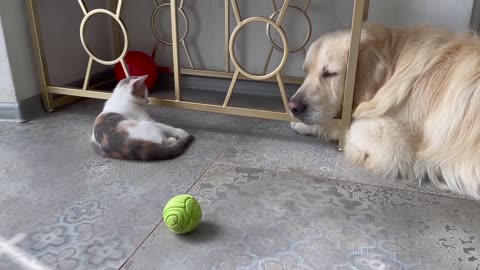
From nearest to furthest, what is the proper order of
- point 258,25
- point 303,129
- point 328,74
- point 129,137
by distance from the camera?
point 129,137 → point 328,74 → point 303,129 → point 258,25

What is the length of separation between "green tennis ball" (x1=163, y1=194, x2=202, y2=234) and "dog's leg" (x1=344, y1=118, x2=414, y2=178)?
2.31ft

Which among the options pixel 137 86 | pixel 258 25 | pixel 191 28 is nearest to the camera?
pixel 137 86

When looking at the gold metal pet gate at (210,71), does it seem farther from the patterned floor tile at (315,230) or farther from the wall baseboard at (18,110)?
the patterned floor tile at (315,230)

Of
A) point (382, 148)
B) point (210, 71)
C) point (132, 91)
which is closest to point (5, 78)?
point (132, 91)

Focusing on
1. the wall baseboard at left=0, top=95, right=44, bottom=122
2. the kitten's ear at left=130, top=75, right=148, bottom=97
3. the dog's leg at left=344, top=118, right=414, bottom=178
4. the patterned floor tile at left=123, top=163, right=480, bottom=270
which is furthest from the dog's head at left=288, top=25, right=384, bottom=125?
the wall baseboard at left=0, top=95, right=44, bottom=122

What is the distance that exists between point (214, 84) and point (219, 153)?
3.29 feet

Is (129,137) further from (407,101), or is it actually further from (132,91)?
(407,101)

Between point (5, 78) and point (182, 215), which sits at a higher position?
point (5, 78)

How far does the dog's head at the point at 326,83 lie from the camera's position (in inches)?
57.1

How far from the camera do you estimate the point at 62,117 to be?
1.87 meters

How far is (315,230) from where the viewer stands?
3.41 feet

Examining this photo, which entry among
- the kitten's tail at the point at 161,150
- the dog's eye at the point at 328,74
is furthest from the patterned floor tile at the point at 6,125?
the dog's eye at the point at 328,74

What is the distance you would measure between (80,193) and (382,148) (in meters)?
1.05

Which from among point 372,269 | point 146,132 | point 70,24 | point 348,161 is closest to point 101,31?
point 70,24
